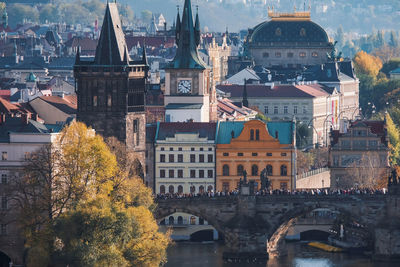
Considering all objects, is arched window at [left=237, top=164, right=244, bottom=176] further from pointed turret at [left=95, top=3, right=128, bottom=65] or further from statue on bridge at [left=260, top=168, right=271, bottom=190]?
pointed turret at [left=95, top=3, right=128, bottom=65]

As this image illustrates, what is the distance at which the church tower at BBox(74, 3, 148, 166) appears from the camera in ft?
548

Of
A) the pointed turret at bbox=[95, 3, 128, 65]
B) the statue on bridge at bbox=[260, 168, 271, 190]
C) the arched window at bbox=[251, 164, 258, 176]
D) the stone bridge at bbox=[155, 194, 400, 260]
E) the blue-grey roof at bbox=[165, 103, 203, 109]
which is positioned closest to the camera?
the stone bridge at bbox=[155, 194, 400, 260]

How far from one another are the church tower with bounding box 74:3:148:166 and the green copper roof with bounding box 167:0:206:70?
2701 cm

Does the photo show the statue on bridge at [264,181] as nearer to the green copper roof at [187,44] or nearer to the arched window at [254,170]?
the arched window at [254,170]

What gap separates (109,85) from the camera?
16762 centimetres

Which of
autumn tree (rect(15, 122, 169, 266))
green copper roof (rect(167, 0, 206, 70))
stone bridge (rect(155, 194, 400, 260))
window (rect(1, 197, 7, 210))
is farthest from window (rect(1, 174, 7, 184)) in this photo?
green copper roof (rect(167, 0, 206, 70))

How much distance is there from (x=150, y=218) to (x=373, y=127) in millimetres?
54019

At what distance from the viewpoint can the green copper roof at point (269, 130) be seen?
182 metres

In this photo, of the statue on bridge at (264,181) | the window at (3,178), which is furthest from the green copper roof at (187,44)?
the window at (3,178)

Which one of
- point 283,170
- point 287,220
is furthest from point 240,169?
point 287,220

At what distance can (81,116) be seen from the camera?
168 metres

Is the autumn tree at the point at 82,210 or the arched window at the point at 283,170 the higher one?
the arched window at the point at 283,170

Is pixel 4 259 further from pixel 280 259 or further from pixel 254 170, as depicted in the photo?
pixel 254 170

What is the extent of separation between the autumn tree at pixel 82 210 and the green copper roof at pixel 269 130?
3243cm
